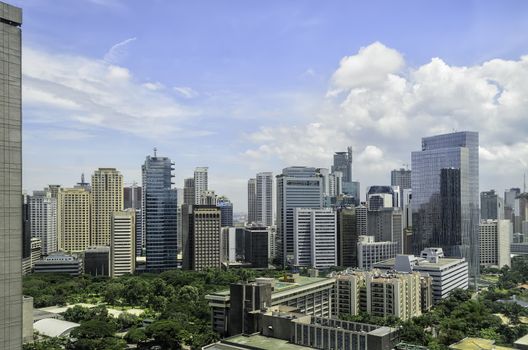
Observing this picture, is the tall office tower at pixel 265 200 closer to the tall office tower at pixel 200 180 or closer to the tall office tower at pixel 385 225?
the tall office tower at pixel 200 180

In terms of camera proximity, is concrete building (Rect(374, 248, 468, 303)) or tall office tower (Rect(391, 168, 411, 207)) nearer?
concrete building (Rect(374, 248, 468, 303))

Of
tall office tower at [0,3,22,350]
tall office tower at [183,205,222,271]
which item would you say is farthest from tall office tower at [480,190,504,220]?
tall office tower at [0,3,22,350]

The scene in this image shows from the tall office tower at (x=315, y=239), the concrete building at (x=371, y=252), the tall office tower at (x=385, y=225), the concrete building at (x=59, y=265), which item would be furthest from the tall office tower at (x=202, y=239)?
the tall office tower at (x=385, y=225)

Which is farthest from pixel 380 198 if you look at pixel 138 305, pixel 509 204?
pixel 138 305

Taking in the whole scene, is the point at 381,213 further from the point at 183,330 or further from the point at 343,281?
the point at 183,330

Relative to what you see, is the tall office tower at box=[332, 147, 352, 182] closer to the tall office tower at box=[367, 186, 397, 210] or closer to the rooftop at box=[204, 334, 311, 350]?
the tall office tower at box=[367, 186, 397, 210]

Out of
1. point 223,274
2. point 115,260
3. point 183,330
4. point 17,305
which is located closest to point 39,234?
point 115,260

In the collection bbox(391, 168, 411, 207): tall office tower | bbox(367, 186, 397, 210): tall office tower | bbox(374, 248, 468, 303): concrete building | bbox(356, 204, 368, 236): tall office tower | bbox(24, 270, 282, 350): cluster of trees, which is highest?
bbox(391, 168, 411, 207): tall office tower
